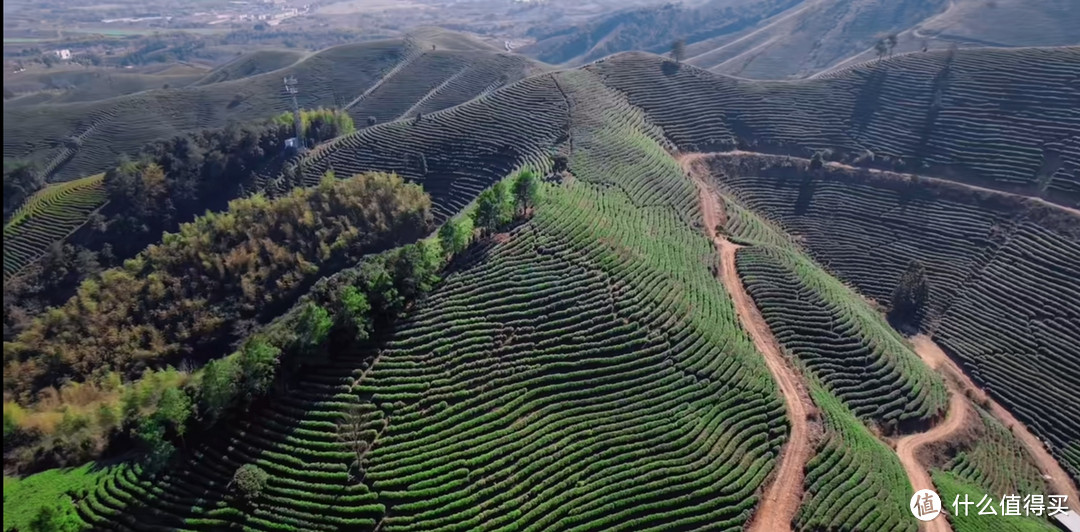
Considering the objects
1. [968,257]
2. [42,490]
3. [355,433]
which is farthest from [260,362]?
[968,257]

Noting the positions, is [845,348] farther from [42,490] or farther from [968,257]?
[42,490]

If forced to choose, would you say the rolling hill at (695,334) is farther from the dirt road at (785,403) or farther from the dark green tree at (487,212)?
the dark green tree at (487,212)

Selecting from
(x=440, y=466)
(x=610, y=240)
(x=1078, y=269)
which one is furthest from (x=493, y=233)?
(x=1078, y=269)

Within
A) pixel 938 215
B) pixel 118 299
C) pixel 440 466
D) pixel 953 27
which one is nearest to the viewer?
pixel 440 466

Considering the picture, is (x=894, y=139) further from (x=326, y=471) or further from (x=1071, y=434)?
(x=326, y=471)

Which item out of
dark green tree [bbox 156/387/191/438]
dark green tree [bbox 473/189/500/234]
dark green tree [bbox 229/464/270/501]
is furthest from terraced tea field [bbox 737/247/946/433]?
dark green tree [bbox 156/387/191/438]

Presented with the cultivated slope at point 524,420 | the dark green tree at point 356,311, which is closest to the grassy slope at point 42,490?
the cultivated slope at point 524,420
